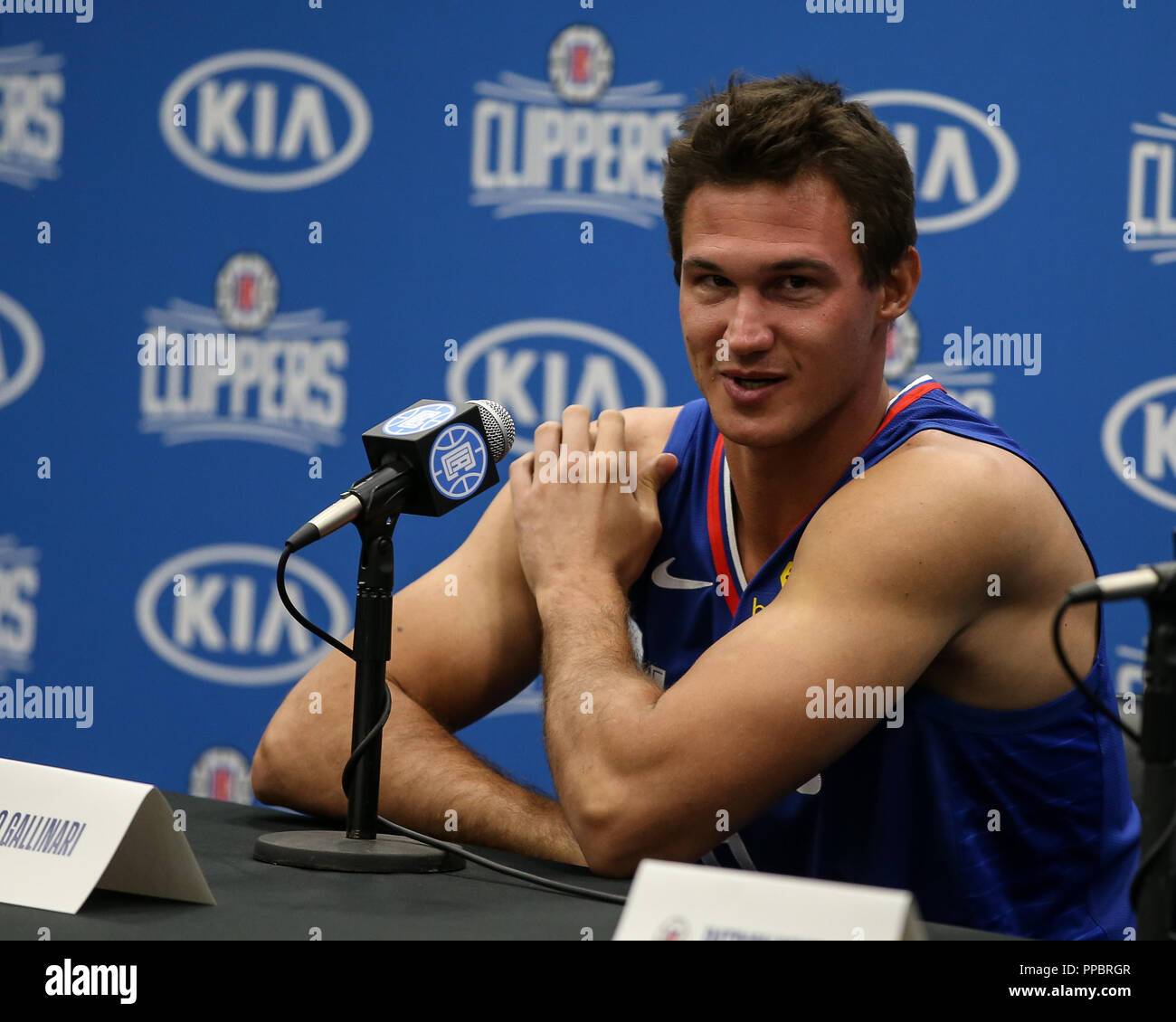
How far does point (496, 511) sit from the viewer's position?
183cm

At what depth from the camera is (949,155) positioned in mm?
2635

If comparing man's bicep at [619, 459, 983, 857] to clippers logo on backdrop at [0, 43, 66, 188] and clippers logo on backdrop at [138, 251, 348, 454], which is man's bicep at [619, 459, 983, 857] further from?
clippers logo on backdrop at [0, 43, 66, 188]

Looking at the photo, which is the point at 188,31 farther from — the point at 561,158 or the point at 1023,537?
the point at 1023,537

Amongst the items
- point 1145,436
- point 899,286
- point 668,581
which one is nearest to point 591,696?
point 668,581

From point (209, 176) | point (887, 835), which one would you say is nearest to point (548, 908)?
point (887, 835)

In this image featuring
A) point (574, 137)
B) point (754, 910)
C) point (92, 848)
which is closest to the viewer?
point (754, 910)

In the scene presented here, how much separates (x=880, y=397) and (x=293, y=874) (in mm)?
908

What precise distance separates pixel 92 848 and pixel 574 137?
198 cm

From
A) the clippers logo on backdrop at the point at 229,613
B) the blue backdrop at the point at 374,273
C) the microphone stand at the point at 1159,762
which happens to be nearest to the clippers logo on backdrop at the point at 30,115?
the blue backdrop at the point at 374,273

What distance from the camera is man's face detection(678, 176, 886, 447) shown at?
5.20ft

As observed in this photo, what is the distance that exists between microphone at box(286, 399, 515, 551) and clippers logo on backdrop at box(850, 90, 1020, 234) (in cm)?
152

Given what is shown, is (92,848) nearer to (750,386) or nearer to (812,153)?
(750,386)

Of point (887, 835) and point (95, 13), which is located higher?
point (95, 13)

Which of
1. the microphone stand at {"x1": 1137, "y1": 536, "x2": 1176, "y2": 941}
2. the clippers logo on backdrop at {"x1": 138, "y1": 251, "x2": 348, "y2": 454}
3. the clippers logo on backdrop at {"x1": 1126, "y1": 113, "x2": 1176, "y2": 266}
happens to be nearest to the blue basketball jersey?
the microphone stand at {"x1": 1137, "y1": 536, "x2": 1176, "y2": 941}
